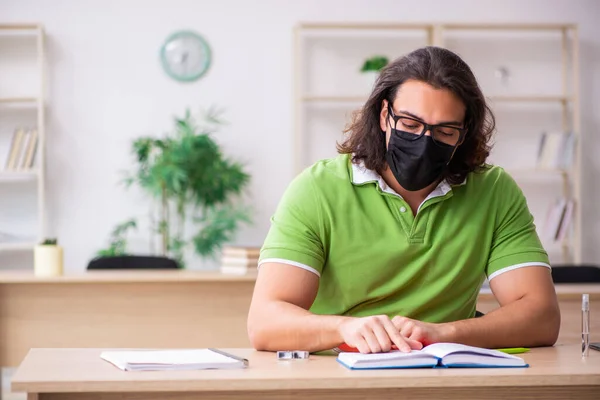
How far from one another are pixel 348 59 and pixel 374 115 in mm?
3568

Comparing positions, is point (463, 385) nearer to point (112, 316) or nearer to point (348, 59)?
point (112, 316)

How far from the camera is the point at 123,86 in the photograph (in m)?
5.36

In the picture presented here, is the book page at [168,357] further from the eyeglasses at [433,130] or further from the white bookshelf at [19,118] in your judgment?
the white bookshelf at [19,118]

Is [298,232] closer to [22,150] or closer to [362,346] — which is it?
[362,346]

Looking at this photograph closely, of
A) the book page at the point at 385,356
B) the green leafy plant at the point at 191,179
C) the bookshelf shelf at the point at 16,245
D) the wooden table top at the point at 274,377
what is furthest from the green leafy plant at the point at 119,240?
the book page at the point at 385,356

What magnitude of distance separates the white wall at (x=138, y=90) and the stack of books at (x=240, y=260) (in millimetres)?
1804

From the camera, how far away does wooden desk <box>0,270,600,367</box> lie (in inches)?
130

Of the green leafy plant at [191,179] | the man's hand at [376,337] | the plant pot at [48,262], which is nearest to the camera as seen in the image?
the man's hand at [376,337]

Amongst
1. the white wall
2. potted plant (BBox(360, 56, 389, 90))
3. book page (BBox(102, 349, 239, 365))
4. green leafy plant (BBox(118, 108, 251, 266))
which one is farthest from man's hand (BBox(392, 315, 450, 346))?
the white wall

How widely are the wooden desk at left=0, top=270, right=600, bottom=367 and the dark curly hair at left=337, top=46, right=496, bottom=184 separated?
146 centimetres

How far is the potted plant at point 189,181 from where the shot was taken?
495cm

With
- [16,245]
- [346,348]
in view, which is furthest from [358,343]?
[16,245]

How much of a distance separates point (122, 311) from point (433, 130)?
1.92 m

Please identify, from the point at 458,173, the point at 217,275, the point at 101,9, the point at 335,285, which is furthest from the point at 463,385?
the point at 101,9
